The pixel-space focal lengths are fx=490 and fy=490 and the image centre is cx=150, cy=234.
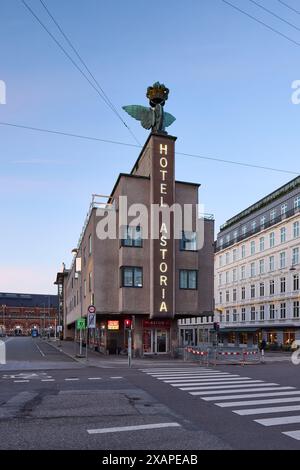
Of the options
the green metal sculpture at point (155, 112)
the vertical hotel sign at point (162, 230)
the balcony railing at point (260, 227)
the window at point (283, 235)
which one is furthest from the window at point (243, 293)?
the green metal sculpture at point (155, 112)

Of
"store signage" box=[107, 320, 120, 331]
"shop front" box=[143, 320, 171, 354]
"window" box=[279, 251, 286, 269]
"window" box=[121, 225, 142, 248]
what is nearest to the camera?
"window" box=[121, 225, 142, 248]

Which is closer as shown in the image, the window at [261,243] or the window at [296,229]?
the window at [296,229]

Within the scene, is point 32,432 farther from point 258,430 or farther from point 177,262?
point 177,262

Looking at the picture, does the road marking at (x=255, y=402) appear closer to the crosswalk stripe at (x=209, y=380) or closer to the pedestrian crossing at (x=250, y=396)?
the pedestrian crossing at (x=250, y=396)

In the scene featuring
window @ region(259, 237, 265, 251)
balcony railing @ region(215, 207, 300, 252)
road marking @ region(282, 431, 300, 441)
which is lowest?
road marking @ region(282, 431, 300, 441)

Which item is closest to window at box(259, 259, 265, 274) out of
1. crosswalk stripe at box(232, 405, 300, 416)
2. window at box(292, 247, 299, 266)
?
window at box(292, 247, 299, 266)

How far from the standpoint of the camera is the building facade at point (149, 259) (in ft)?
119

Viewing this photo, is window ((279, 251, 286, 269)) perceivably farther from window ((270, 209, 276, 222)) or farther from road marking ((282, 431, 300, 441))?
road marking ((282, 431, 300, 441))

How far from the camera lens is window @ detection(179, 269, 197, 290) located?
124 ft

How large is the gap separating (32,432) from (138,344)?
90.5 ft

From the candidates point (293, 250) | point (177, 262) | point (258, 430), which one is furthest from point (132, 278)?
point (293, 250)

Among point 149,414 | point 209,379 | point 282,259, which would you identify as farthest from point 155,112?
point 282,259

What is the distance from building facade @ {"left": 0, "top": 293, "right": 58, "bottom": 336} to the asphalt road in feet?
517

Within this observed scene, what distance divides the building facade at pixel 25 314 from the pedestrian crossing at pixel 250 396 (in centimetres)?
15540
